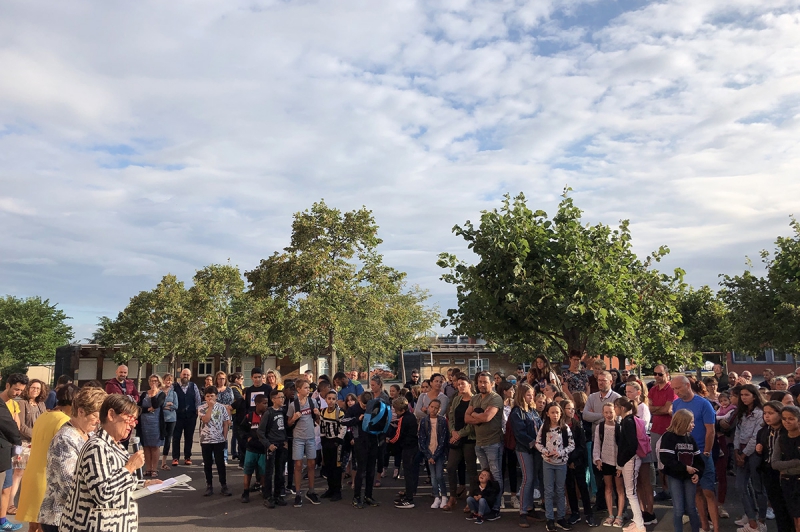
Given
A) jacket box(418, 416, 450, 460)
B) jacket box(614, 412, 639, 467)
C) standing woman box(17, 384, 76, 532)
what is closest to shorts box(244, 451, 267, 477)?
jacket box(418, 416, 450, 460)

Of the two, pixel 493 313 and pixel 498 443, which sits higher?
pixel 493 313

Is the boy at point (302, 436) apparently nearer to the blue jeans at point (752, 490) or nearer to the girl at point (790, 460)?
the blue jeans at point (752, 490)

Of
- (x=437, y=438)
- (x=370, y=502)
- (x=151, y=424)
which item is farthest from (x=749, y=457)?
(x=151, y=424)

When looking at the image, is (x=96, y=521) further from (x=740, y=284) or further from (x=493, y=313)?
(x=740, y=284)

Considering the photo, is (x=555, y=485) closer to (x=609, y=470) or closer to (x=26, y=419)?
(x=609, y=470)

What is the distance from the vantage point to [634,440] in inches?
293

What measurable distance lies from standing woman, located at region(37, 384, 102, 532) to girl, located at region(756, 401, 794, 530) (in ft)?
22.0

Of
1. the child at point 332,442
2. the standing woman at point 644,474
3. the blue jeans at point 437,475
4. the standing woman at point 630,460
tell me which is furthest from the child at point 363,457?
the standing woman at point 644,474

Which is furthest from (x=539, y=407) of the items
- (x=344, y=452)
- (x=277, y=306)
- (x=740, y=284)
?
(x=740, y=284)

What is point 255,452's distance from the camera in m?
9.45

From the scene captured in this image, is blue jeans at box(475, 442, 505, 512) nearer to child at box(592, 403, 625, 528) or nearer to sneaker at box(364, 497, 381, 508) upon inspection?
child at box(592, 403, 625, 528)

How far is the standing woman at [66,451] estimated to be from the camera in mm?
4613

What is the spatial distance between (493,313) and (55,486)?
807 centimetres

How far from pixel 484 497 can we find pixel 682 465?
2.70 m
